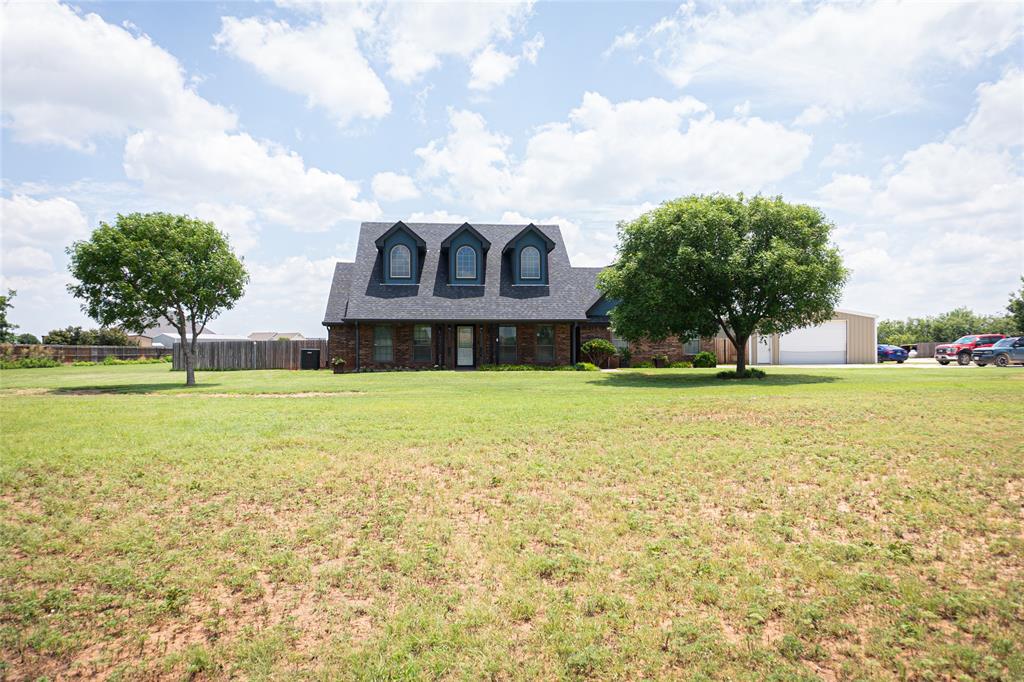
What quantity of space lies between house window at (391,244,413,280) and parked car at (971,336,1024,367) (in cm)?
3024

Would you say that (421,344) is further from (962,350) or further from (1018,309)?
(1018,309)

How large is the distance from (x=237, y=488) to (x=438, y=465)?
243 centimetres

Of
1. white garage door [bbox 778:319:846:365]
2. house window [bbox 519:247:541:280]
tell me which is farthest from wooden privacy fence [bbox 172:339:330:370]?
white garage door [bbox 778:319:846:365]

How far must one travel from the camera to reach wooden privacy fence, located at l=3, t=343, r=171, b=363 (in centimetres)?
3994

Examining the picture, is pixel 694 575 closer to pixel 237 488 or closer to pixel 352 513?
pixel 352 513

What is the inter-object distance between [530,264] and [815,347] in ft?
68.6

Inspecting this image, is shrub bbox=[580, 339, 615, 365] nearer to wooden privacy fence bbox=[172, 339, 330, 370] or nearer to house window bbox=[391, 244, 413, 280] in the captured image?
→ house window bbox=[391, 244, 413, 280]

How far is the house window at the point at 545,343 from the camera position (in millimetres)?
31578

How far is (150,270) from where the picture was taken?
71.1 ft

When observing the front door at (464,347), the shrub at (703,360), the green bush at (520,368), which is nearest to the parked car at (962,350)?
the shrub at (703,360)

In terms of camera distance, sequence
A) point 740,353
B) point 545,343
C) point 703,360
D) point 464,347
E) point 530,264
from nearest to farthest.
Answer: point 740,353, point 464,347, point 545,343, point 703,360, point 530,264

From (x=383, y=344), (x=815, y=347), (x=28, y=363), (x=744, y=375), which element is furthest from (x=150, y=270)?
(x=815, y=347)

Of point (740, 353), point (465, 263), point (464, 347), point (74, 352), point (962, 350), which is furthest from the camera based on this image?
point (74, 352)

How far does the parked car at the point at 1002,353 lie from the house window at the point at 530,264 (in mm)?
23280
